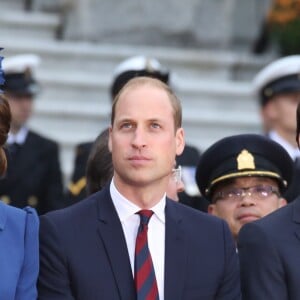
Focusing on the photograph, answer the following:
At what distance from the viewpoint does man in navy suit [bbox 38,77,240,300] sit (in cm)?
511

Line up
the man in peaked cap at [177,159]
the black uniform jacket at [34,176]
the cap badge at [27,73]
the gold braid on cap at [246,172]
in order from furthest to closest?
the cap badge at [27,73]
the black uniform jacket at [34,176]
the man in peaked cap at [177,159]
the gold braid on cap at [246,172]

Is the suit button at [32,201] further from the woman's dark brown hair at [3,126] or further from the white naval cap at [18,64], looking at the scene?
the woman's dark brown hair at [3,126]

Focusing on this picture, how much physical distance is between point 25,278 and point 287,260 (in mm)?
952

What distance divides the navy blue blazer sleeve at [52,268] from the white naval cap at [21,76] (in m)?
4.15

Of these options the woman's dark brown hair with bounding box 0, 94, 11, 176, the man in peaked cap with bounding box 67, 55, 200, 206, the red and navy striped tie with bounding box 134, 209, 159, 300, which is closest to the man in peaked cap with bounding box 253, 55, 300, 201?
the man in peaked cap with bounding box 67, 55, 200, 206

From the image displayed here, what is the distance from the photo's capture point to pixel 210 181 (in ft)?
20.9

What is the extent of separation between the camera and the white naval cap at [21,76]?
9328mm

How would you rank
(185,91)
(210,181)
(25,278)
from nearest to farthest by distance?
(25,278), (210,181), (185,91)

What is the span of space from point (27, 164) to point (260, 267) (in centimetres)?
418

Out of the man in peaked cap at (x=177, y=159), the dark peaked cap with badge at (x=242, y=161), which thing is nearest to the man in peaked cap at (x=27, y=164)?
the man in peaked cap at (x=177, y=159)

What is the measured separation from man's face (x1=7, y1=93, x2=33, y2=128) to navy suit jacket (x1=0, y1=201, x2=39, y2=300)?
3869 mm

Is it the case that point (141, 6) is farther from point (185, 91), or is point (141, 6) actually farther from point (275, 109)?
point (275, 109)

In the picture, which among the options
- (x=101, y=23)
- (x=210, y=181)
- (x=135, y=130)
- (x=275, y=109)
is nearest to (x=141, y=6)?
(x=101, y=23)

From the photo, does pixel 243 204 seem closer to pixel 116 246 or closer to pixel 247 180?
pixel 247 180
